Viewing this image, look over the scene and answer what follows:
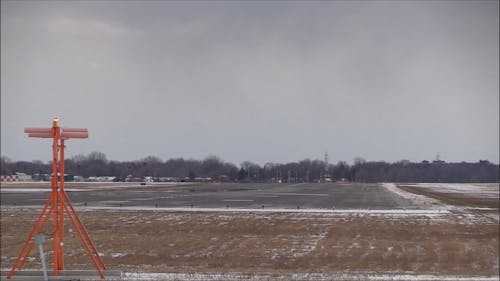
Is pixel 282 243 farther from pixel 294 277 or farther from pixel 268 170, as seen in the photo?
pixel 268 170

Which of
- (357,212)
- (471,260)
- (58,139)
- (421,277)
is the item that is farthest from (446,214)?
(58,139)

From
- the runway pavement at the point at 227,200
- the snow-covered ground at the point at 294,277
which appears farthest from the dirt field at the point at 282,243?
the runway pavement at the point at 227,200

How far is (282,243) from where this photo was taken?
75.4 ft

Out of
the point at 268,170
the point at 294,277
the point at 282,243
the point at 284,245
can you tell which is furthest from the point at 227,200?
the point at 268,170

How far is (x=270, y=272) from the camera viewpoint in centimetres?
1636

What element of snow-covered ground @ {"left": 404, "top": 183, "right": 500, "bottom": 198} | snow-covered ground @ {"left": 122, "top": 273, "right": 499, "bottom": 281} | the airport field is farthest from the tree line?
snow-covered ground @ {"left": 122, "top": 273, "right": 499, "bottom": 281}

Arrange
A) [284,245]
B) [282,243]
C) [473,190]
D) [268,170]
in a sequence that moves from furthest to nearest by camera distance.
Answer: [268,170]
[473,190]
[282,243]
[284,245]

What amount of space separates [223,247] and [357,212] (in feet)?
54.3

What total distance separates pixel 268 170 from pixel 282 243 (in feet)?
538

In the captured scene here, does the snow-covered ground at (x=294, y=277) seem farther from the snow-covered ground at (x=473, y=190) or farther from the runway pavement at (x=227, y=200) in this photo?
the snow-covered ground at (x=473, y=190)

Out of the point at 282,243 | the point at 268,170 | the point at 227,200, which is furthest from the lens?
the point at 268,170

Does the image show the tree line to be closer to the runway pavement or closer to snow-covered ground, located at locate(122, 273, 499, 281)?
the runway pavement

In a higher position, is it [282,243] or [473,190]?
[473,190]

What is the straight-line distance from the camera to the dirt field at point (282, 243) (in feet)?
59.9
